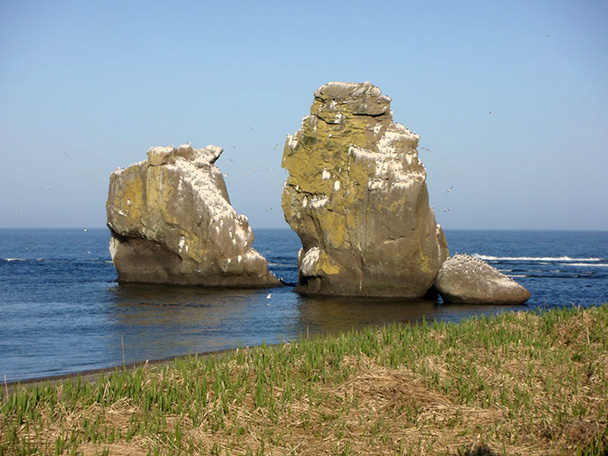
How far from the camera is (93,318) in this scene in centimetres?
3070

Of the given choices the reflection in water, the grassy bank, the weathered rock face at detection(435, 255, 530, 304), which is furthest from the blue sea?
the grassy bank

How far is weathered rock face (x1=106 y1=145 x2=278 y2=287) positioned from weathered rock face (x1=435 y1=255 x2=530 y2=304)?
44.9ft

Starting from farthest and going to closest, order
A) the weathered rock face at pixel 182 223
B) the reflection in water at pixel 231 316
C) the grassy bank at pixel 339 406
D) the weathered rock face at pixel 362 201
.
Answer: the weathered rock face at pixel 182 223 → the weathered rock face at pixel 362 201 → the reflection in water at pixel 231 316 → the grassy bank at pixel 339 406

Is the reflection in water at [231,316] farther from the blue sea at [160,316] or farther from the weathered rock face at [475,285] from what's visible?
the weathered rock face at [475,285]

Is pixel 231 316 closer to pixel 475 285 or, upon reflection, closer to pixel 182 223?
pixel 475 285

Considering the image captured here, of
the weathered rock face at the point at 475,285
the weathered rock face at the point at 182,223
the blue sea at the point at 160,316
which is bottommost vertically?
the blue sea at the point at 160,316

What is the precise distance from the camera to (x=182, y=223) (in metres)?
43.7

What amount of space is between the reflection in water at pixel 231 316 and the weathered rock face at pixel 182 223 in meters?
2.02

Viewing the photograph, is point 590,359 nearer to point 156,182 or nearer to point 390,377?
point 390,377

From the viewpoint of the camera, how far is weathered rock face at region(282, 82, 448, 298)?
37.3 metres

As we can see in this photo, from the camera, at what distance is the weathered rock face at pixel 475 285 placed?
35.1 m

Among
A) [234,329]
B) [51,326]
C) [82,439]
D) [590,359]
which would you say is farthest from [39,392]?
[51,326]

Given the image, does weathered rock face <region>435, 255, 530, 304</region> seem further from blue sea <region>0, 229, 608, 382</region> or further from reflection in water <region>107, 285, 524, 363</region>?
reflection in water <region>107, 285, 524, 363</region>

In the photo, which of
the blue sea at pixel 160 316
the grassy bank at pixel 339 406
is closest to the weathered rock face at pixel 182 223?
the blue sea at pixel 160 316
